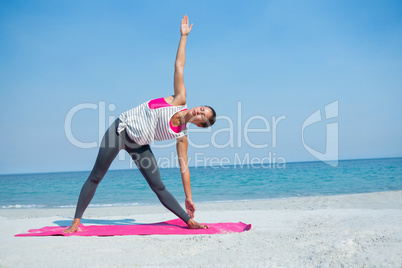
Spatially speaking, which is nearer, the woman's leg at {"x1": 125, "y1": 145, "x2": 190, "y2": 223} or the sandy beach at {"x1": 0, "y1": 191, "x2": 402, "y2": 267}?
the sandy beach at {"x1": 0, "y1": 191, "x2": 402, "y2": 267}

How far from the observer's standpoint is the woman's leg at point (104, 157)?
3.79 m

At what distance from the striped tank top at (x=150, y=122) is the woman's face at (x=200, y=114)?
16 centimetres

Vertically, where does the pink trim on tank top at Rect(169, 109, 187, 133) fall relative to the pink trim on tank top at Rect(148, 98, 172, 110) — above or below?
below

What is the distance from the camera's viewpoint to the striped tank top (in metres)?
3.67

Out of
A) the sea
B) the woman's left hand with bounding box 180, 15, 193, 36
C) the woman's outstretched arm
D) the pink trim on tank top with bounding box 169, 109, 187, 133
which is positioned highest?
the woman's left hand with bounding box 180, 15, 193, 36

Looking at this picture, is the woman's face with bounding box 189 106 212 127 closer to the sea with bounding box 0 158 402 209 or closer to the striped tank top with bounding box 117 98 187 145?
the striped tank top with bounding box 117 98 187 145

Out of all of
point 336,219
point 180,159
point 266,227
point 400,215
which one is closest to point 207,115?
point 180,159

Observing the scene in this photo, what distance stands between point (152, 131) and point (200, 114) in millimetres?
614

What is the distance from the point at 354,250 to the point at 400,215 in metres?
2.56

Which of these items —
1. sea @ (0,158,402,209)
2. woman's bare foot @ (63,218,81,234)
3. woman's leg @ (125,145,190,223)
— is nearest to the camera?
woman's bare foot @ (63,218,81,234)

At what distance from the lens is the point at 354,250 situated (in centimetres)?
252

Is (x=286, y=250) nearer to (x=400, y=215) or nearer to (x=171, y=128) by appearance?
(x=171, y=128)

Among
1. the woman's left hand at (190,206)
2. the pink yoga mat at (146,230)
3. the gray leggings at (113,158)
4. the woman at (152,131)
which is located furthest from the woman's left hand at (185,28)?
the pink yoga mat at (146,230)

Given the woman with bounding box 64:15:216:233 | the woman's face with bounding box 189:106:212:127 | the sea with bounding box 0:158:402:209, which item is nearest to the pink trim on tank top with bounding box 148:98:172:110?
the woman with bounding box 64:15:216:233
